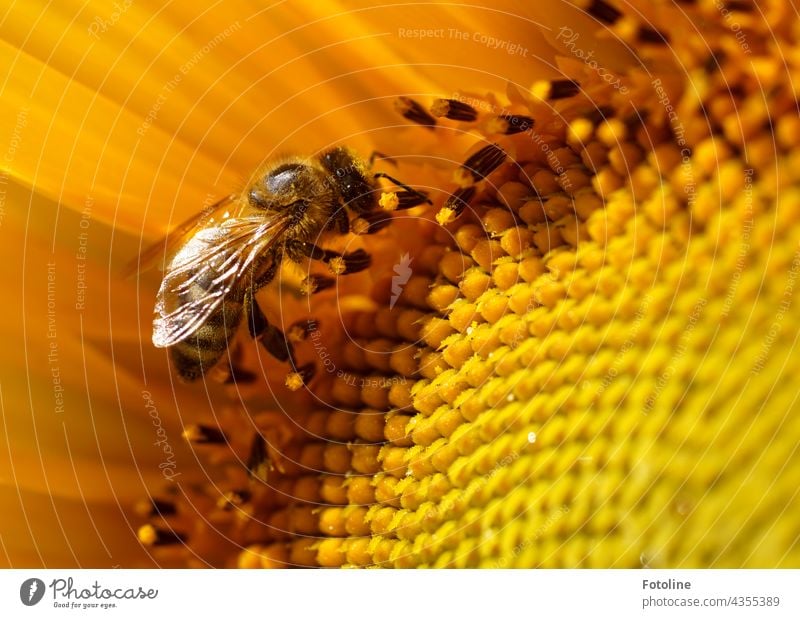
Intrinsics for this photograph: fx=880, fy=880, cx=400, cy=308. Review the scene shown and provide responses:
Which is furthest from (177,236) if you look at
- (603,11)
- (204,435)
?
(603,11)

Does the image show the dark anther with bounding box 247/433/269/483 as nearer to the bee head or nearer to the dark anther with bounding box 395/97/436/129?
the bee head

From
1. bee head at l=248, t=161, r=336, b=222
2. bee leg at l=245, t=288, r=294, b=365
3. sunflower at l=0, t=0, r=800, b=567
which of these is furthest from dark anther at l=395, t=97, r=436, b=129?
bee leg at l=245, t=288, r=294, b=365

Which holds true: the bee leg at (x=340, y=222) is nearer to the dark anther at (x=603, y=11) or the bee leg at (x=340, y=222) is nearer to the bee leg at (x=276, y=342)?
the bee leg at (x=276, y=342)

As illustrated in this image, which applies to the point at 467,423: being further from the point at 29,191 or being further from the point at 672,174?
the point at 29,191

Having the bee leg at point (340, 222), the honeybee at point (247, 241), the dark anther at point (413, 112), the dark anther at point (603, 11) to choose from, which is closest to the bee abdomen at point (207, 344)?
the honeybee at point (247, 241)
